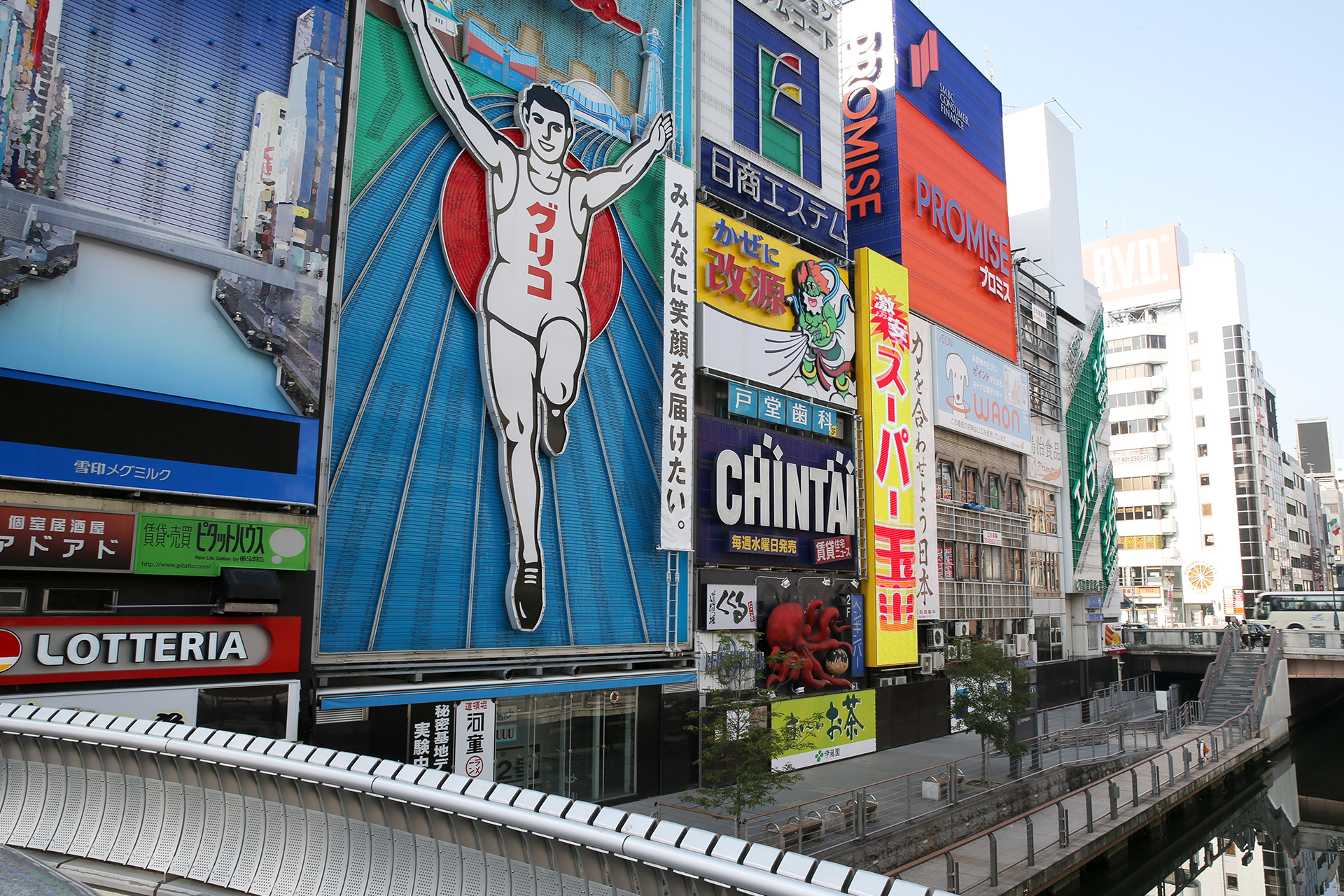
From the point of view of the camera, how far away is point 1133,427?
101562 mm

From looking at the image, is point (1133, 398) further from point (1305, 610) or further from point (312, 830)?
point (312, 830)

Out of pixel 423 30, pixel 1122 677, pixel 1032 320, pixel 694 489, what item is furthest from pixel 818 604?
pixel 1122 677

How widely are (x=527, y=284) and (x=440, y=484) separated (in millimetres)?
5581

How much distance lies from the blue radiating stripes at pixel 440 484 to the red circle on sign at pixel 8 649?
5.26 meters

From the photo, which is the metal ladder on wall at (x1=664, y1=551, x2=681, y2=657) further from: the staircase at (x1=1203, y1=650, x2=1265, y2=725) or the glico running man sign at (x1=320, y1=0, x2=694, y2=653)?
the staircase at (x1=1203, y1=650, x2=1265, y2=725)

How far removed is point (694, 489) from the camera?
87.9 feet

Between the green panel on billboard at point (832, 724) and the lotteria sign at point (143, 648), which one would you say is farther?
the green panel on billboard at point (832, 724)

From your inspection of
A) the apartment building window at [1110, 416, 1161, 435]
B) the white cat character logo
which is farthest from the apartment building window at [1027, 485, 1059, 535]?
the apartment building window at [1110, 416, 1161, 435]

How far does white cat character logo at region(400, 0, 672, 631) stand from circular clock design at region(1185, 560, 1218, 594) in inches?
3585

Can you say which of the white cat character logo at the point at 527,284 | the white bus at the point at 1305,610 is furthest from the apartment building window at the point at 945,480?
the white bus at the point at 1305,610

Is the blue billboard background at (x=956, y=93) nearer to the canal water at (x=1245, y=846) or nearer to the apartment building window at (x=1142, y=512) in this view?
the canal water at (x=1245, y=846)

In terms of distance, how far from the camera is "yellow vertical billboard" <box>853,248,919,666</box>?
33.4 m

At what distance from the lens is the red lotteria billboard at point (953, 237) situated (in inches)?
1577

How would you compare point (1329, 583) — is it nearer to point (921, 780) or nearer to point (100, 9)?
point (921, 780)
